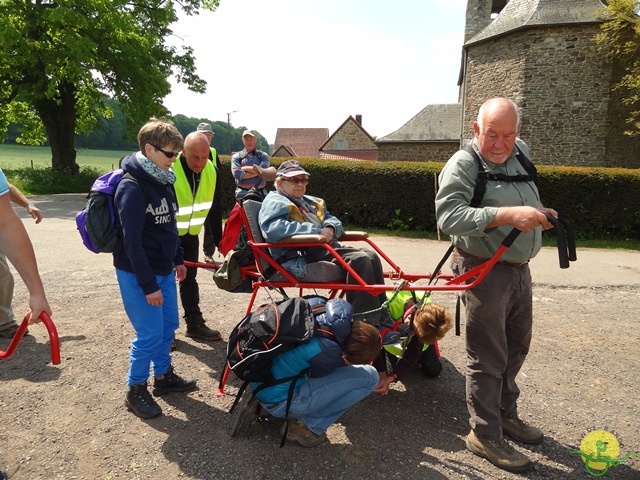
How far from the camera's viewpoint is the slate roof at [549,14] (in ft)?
58.0

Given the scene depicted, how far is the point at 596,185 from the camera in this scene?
10125 millimetres

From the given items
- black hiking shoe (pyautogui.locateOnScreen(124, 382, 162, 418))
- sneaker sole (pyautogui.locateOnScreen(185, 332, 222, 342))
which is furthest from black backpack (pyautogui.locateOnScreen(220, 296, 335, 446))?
sneaker sole (pyautogui.locateOnScreen(185, 332, 222, 342))

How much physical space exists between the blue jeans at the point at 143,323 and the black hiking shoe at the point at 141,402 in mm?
48

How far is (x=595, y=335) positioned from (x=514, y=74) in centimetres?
1741

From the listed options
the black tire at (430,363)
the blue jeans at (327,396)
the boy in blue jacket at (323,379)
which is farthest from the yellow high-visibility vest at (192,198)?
the black tire at (430,363)

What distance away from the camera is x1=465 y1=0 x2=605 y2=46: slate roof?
58.0 ft

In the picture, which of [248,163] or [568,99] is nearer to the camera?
[248,163]

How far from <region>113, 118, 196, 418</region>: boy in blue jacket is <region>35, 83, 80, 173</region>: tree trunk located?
62.8ft

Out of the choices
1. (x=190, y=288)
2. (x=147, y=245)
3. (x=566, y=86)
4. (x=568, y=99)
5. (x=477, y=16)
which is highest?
(x=477, y=16)

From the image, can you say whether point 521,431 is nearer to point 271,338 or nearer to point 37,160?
point 271,338

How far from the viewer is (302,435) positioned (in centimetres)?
267

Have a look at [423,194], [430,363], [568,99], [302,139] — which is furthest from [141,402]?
[302,139]

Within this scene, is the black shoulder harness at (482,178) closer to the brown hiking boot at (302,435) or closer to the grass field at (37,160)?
the brown hiking boot at (302,435)

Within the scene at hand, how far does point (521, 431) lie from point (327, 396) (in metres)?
1.26
